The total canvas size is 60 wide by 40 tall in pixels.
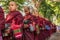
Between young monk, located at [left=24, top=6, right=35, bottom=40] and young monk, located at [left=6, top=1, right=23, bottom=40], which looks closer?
young monk, located at [left=6, top=1, right=23, bottom=40]

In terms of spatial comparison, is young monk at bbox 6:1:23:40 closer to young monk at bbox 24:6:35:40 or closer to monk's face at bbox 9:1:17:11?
monk's face at bbox 9:1:17:11

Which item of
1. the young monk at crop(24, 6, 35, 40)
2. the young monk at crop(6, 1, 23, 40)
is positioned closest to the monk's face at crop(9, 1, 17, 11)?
the young monk at crop(6, 1, 23, 40)

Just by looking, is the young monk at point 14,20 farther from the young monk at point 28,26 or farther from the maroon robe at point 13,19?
the young monk at point 28,26

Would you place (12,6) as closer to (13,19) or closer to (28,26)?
(13,19)

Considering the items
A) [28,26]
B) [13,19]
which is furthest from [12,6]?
[28,26]

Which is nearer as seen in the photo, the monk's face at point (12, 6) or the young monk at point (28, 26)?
the monk's face at point (12, 6)

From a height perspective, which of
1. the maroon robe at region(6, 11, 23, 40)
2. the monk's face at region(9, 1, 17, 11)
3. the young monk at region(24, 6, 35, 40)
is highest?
the monk's face at region(9, 1, 17, 11)

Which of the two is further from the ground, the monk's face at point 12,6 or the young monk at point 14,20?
the monk's face at point 12,6

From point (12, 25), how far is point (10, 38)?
0.19 metres

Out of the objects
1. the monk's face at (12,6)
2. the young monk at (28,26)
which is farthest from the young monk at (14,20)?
the young monk at (28,26)

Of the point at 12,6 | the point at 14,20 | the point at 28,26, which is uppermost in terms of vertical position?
the point at 12,6

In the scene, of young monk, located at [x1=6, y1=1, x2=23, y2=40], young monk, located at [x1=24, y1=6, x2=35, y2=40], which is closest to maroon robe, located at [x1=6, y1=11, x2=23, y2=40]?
young monk, located at [x1=6, y1=1, x2=23, y2=40]

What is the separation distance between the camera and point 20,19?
3756 mm

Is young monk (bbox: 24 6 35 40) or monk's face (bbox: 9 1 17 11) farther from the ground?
monk's face (bbox: 9 1 17 11)
